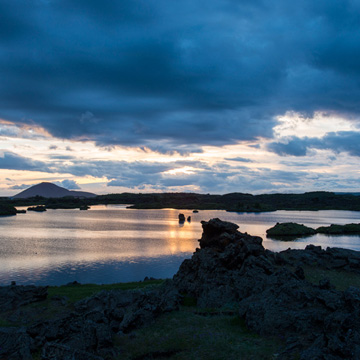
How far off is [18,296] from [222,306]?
1787 centimetres

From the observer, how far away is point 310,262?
4259 centimetres

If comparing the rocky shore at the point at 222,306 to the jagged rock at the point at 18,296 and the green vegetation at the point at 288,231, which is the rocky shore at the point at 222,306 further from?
the green vegetation at the point at 288,231

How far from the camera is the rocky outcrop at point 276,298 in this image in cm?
1620

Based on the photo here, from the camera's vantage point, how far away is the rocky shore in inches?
650

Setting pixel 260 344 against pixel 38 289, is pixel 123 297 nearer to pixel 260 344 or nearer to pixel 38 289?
pixel 38 289

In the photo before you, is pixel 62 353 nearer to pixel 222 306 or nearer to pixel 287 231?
pixel 222 306

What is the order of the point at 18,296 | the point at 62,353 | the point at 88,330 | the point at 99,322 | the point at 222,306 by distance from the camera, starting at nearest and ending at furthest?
the point at 62,353
the point at 88,330
the point at 99,322
the point at 222,306
the point at 18,296

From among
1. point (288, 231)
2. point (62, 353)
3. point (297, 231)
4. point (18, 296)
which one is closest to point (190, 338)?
point (62, 353)

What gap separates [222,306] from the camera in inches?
1083

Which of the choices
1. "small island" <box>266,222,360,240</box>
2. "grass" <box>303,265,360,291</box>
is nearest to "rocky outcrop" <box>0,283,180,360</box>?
"grass" <box>303,265,360,291</box>

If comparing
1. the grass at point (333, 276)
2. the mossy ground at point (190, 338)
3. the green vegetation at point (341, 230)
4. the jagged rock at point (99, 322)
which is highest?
the jagged rock at point (99, 322)

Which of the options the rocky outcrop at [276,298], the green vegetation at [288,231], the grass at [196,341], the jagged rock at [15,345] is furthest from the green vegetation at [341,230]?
the jagged rock at [15,345]

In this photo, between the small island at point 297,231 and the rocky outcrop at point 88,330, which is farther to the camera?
the small island at point 297,231

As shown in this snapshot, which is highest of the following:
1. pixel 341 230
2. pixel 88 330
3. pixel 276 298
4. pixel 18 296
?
pixel 276 298
